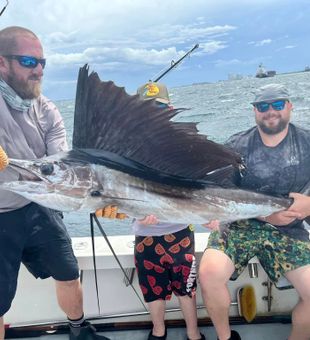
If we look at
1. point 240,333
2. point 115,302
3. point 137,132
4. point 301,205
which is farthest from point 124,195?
point 240,333

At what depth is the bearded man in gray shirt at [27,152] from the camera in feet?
5.86

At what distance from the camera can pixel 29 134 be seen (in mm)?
1869

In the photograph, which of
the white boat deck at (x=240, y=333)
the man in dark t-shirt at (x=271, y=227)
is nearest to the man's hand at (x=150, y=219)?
the man in dark t-shirt at (x=271, y=227)

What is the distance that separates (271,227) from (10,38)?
1.46 meters

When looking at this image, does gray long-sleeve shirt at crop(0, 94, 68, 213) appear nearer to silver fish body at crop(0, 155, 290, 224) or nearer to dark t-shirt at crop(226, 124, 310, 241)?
silver fish body at crop(0, 155, 290, 224)

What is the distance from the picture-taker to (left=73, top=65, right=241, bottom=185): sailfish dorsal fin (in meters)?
1.60

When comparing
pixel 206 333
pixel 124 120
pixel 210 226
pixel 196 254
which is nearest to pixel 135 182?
pixel 124 120

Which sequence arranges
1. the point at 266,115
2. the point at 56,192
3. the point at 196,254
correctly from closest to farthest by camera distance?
the point at 56,192
the point at 266,115
the point at 196,254

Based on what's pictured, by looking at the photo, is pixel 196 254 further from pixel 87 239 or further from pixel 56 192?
pixel 56 192

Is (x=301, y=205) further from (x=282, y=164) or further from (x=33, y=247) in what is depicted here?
(x=33, y=247)

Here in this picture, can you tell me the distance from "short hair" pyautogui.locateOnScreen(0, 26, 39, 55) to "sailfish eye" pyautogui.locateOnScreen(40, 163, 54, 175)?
22.6 inches

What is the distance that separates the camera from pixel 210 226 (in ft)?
6.21

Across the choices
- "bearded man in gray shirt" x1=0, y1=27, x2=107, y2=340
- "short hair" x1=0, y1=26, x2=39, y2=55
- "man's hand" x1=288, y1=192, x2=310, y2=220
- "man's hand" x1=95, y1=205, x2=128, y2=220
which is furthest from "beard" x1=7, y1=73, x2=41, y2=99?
"man's hand" x1=288, y1=192, x2=310, y2=220

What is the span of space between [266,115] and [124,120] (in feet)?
2.84
